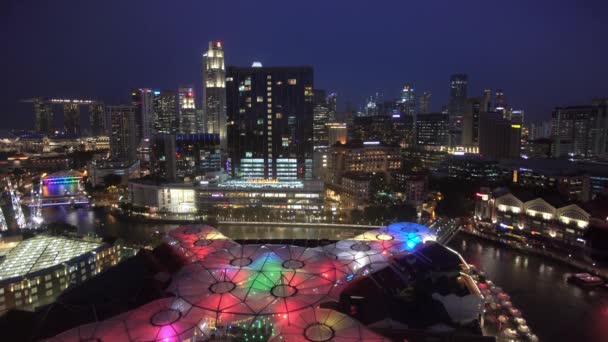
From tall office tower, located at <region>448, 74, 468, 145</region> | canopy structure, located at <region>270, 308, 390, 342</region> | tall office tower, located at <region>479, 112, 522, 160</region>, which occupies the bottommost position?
canopy structure, located at <region>270, 308, 390, 342</region>

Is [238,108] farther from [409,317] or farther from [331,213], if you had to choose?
[409,317]

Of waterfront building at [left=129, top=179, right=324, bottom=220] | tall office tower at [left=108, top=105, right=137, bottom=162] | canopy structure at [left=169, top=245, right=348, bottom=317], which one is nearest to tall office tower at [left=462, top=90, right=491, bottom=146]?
waterfront building at [left=129, top=179, right=324, bottom=220]

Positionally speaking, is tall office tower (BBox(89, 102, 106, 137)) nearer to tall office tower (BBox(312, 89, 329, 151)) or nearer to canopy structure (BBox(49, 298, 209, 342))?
tall office tower (BBox(312, 89, 329, 151))

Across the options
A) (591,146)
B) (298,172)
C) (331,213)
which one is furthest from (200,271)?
(591,146)

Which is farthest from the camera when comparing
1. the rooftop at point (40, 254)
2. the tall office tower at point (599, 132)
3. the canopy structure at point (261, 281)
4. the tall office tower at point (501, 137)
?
the tall office tower at point (501, 137)

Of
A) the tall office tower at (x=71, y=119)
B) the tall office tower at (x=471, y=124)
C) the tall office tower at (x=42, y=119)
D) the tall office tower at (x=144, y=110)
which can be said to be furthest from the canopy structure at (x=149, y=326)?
the tall office tower at (x=71, y=119)

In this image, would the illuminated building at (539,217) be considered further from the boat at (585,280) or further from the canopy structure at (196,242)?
the canopy structure at (196,242)
